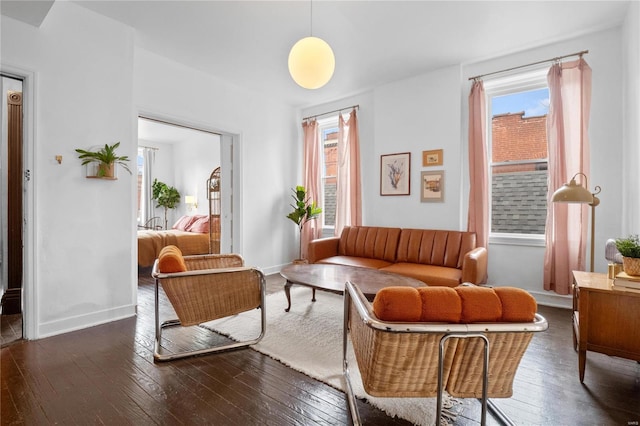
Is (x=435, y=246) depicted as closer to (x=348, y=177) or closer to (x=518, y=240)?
(x=518, y=240)

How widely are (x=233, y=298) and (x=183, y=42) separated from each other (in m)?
3.00

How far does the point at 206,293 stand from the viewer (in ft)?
8.04

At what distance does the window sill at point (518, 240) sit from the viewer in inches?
150

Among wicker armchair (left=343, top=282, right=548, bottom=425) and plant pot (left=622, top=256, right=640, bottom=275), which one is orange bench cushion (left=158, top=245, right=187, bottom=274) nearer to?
wicker armchair (left=343, top=282, right=548, bottom=425)

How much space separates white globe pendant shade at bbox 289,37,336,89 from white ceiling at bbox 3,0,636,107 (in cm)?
68

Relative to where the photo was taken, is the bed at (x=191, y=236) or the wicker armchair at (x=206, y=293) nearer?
the wicker armchair at (x=206, y=293)

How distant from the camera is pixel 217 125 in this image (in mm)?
A: 4656

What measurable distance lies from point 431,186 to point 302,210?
2.20 metres

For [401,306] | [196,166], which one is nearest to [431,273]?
[401,306]

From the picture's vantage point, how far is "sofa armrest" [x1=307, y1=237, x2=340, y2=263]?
177 inches

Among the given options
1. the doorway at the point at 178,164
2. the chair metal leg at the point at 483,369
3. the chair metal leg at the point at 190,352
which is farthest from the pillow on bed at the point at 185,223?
the chair metal leg at the point at 483,369

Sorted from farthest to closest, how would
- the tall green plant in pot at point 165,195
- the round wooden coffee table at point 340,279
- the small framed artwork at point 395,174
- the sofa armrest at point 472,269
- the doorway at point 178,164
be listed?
1. the tall green plant in pot at point 165,195
2. the doorway at point 178,164
3. the small framed artwork at point 395,174
4. the sofa armrest at point 472,269
5. the round wooden coffee table at point 340,279

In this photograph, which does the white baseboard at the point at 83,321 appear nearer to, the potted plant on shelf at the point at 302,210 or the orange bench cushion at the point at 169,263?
the orange bench cushion at the point at 169,263

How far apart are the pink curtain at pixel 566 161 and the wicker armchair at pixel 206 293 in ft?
10.8
